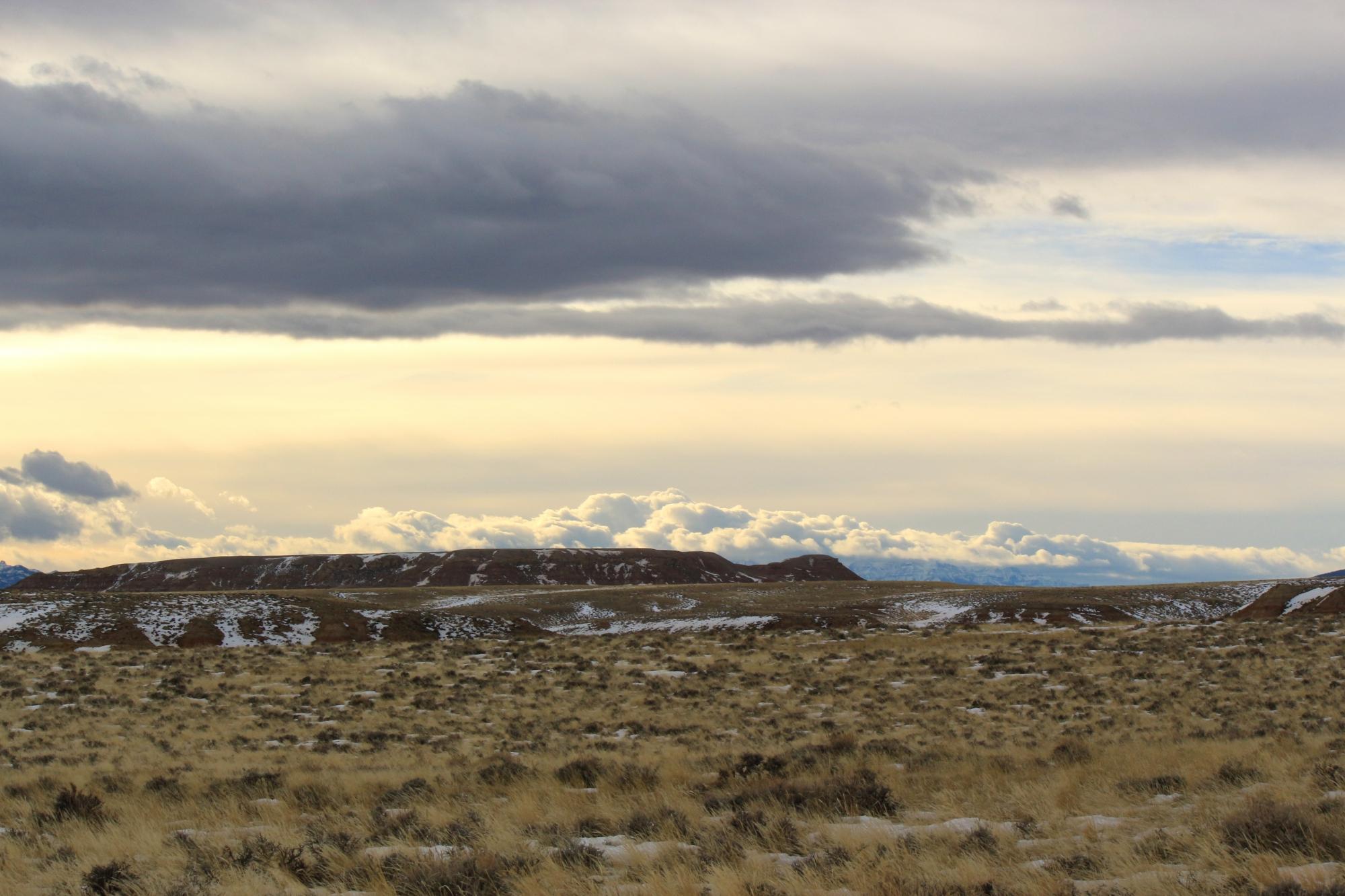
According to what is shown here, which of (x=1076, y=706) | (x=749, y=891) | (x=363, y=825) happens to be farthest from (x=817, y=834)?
(x=1076, y=706)

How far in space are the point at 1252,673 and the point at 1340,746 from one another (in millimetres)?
15992

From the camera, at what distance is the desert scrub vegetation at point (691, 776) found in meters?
10.5

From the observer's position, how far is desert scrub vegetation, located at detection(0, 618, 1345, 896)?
1052cm

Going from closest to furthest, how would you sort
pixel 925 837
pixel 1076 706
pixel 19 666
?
pixel 925 837 < pixel 1076 706 < pixel 19 666

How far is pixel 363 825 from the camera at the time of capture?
45.6ft

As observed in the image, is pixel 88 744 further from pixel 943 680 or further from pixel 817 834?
pixel 943 680

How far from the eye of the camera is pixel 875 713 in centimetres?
2881

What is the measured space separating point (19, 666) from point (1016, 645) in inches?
1593

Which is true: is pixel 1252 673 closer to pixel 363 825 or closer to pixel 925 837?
pixel 925 837

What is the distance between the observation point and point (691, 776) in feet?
59.6

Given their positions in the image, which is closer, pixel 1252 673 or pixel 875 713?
pixel 875 713

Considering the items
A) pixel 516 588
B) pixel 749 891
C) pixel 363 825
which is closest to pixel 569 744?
pixel 363 825

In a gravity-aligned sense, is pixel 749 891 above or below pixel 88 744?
above

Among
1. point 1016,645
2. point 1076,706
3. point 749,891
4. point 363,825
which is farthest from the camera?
point 1016,645
